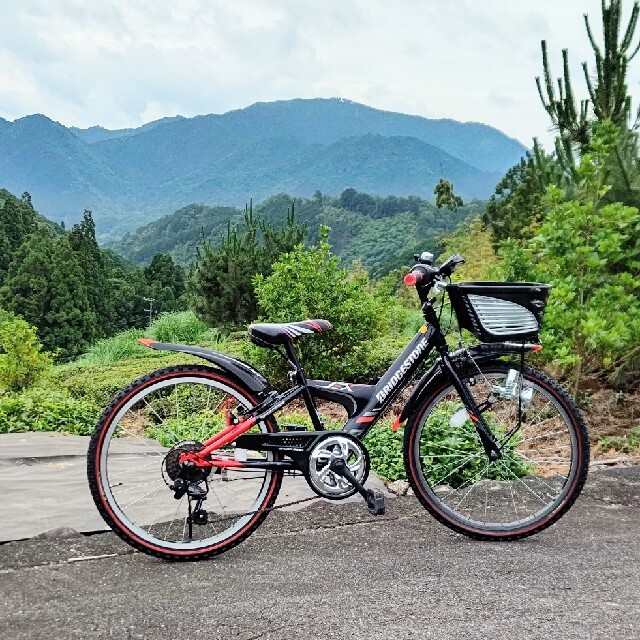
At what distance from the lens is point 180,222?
299 feet

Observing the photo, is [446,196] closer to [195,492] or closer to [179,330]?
[179,330]

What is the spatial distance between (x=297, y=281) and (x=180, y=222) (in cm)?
8467

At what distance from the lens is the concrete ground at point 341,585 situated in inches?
101

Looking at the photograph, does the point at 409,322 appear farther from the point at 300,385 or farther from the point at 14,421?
the point at 300,385

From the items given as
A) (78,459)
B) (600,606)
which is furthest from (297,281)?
(600,606)

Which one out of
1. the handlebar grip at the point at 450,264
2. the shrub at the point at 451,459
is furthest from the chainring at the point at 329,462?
the handlebar grip at the point at 450,264

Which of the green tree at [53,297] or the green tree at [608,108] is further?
the green tree at [53,297]

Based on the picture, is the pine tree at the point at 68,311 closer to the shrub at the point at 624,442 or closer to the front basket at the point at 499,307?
the shrub at the point at 624,442

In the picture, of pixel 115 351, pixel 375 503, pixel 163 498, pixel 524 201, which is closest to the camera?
pixel 375 503

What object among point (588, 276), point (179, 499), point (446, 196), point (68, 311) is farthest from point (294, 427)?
point (446, 196)

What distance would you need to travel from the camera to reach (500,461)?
3779 mm

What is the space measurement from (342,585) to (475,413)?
1.00 m

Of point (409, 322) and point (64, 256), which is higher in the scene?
point (64, 256)

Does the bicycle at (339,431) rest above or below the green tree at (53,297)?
below
